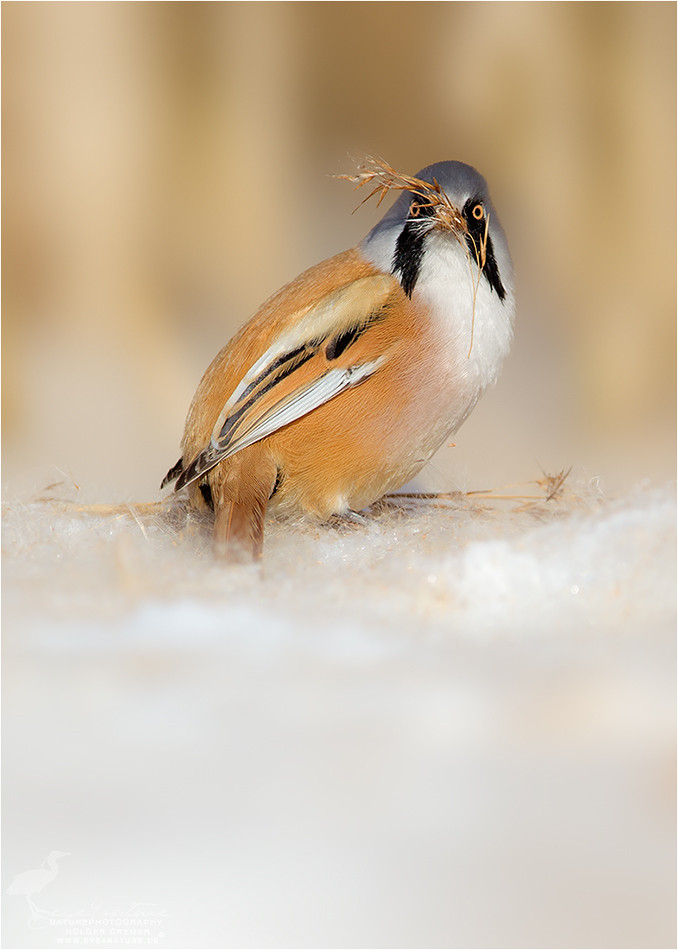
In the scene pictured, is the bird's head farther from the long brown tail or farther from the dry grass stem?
the long brown tail

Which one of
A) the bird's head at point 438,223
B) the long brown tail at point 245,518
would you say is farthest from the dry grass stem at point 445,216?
the long brown tail at point 245,518

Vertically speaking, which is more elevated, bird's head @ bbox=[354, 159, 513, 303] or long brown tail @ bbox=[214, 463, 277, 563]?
bird's head @ bbox=[354, 159, 513, 303]

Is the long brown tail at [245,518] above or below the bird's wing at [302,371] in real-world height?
below

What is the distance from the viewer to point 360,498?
3.42 feet

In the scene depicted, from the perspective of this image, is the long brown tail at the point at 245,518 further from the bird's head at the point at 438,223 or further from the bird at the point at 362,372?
the bird's head at the point at 438,223

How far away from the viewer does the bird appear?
0.99 metres

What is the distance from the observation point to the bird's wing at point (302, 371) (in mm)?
987

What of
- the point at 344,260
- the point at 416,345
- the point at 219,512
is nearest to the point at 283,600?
the point at 219,512

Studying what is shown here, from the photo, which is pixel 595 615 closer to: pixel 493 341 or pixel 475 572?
pixel 475 572

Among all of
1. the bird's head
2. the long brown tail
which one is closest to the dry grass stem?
the bird's head

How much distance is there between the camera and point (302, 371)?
0.99m

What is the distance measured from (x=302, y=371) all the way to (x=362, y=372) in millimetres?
60

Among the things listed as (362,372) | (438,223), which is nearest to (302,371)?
(362,372)

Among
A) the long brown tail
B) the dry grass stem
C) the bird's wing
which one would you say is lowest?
the long brown tail
